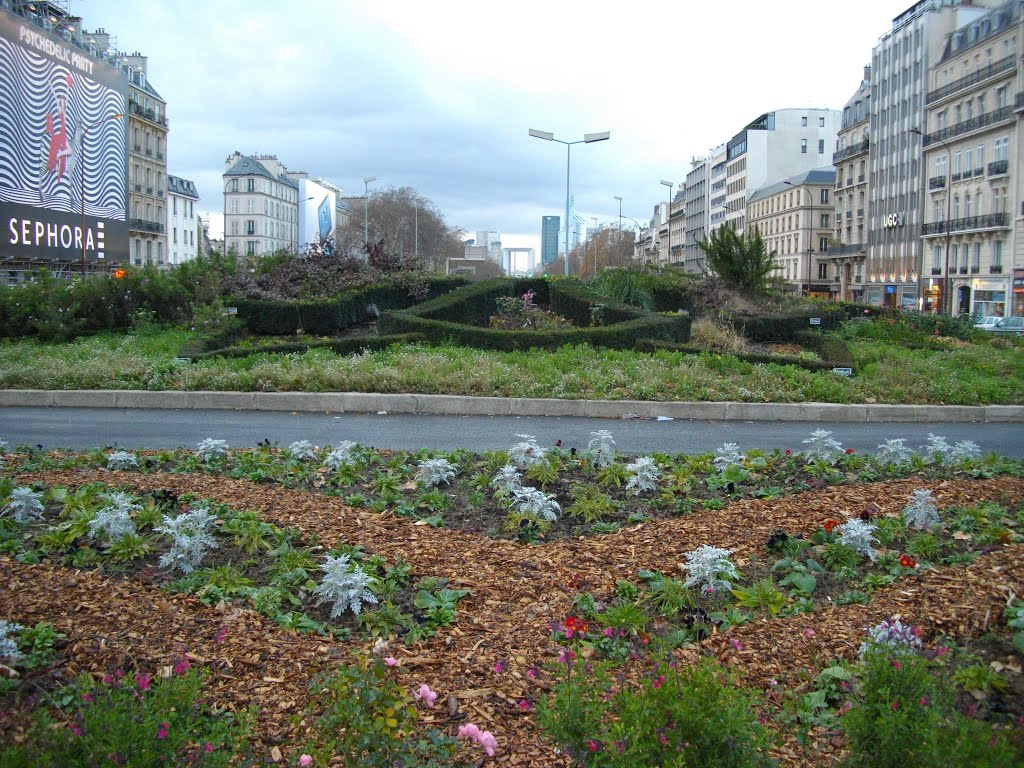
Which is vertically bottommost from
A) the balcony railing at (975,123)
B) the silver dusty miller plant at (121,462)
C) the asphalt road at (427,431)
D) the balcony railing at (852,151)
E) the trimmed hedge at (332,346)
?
the asphalt road at (427,431)

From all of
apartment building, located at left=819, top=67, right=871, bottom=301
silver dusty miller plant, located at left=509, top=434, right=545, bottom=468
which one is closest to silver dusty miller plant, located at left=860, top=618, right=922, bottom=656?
silver dusty miller plant, located at left=509, top=434, right=545, bottom=468

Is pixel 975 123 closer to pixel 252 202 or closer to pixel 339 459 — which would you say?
pixel 339 459

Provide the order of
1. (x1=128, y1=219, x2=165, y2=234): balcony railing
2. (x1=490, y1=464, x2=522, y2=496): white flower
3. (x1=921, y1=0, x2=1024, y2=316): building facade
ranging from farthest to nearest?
(x1=128, y1=219, x2=165, y2=234): balcony railing, (x1=921, y1=0, x2=1024, y2=316): building facade, (x1=490, y1=464, x2=522, y2=496): white flower

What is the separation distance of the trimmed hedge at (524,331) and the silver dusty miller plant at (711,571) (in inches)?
511

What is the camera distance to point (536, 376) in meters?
14.0

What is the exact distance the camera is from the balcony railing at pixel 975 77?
5272cm

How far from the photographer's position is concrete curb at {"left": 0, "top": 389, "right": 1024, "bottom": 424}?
12836 millimetres

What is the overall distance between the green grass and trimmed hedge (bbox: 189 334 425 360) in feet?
1.79

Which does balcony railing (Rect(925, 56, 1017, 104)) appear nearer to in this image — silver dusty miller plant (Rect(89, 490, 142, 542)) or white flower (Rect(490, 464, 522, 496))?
white flower (Rect(490, 464, 522, 496))

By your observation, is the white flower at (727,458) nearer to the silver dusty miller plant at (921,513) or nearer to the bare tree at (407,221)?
the silver dusty miller plant at (921,513)

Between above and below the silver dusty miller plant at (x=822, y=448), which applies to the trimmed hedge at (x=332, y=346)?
above

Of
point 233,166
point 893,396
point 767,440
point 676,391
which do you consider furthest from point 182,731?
point 233,166

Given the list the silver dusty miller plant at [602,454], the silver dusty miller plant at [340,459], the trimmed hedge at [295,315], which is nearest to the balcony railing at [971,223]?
the trimmed hedge at [295,315]

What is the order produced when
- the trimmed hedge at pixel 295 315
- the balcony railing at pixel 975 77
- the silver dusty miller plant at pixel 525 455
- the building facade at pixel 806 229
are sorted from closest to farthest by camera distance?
the silver dusty miller plant at pixel 525 455 → the trimmed hedge at pixel 295 315 → the balcony railing at pixel 975 77 → the building facade at pixel 806 229
